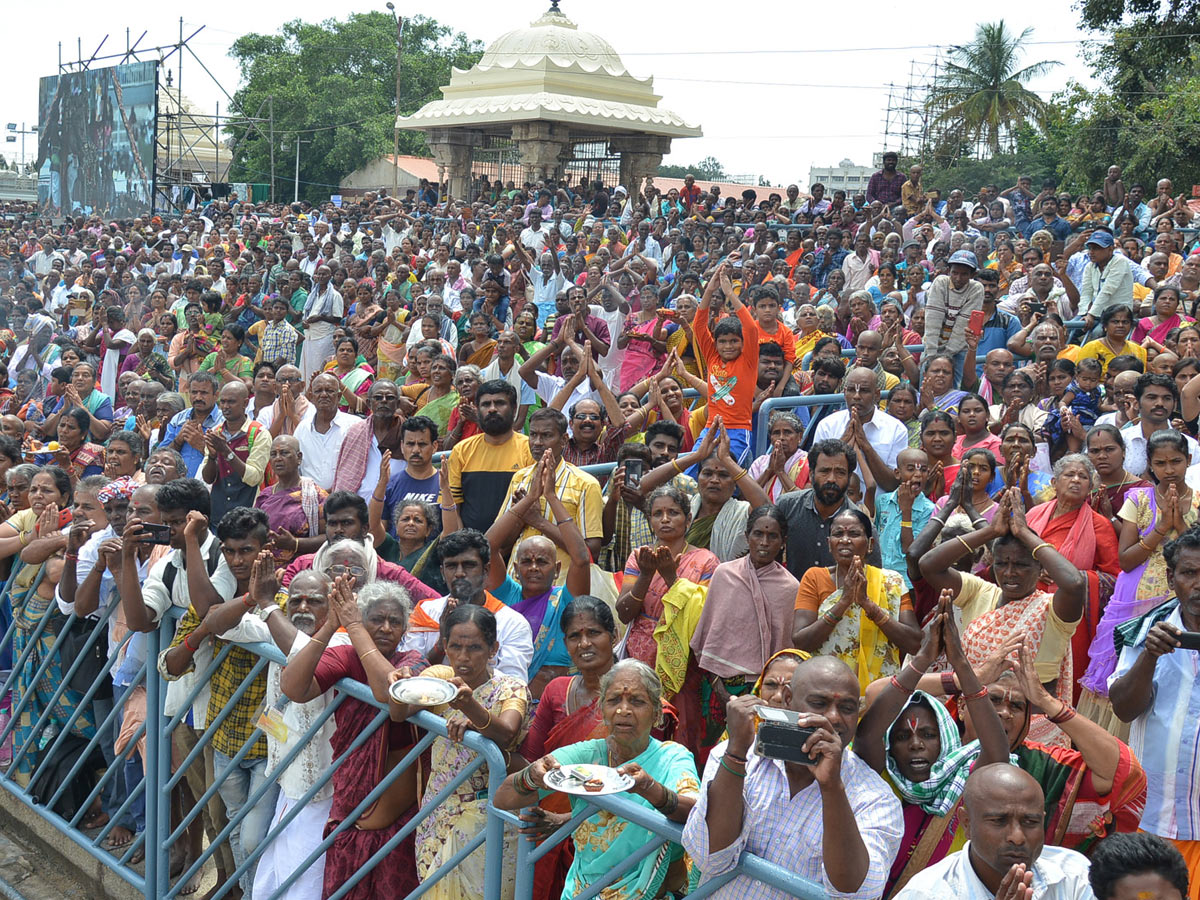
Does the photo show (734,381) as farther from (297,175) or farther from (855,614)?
(297,175)

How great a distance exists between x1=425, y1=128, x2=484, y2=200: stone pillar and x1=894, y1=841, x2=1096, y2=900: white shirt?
28108mm

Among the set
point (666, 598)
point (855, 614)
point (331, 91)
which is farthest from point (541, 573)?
point (331, 91)

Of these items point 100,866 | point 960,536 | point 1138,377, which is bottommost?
point 100,866

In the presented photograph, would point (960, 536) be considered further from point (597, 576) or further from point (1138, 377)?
point (1138, 377)

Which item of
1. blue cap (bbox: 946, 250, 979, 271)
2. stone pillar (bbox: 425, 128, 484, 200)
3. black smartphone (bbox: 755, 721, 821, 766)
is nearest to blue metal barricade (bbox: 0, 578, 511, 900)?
black smartphone (bbox: 755, 721, 821, 766)

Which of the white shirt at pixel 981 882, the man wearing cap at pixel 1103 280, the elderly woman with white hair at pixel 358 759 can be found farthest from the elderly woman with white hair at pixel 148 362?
the white shirt at pixel 981 882

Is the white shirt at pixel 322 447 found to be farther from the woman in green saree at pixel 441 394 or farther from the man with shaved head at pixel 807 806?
the man with shaved head at pixel 807 806

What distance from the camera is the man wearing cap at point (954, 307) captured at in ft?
29.3

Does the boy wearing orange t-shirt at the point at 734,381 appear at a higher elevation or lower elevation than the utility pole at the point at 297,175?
lower

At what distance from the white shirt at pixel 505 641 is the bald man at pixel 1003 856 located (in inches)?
72.4

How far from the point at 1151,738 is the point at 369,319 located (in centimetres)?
935

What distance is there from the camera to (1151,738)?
3.83 metres

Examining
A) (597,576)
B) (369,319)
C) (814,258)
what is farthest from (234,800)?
(814,258)

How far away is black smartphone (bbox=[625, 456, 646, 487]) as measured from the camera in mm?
6069
